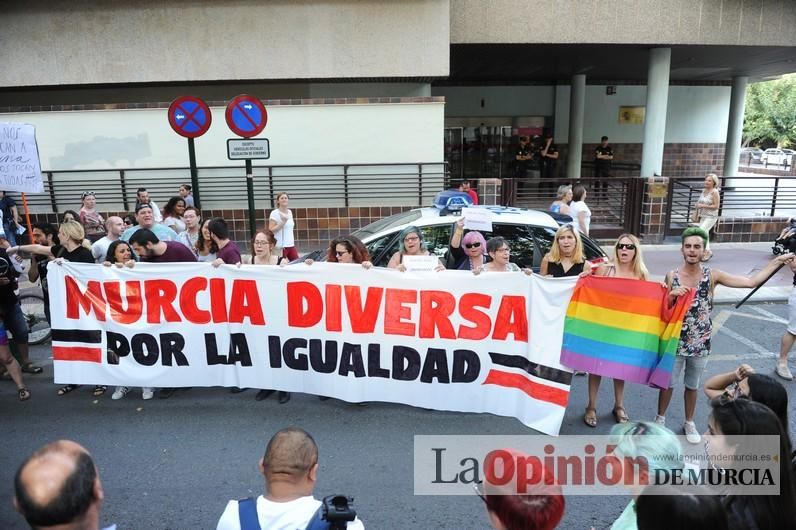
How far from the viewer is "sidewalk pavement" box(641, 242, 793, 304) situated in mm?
8571

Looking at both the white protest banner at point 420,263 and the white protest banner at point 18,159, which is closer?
the white protest banner at point 420,263

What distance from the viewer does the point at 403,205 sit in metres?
12.7

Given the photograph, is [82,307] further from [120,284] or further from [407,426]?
[407,426]

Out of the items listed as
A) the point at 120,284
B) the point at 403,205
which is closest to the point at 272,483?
the point at 120,284

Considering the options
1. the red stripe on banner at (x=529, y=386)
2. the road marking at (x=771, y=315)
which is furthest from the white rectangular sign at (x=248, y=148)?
the road marking at (x=771, y=315)

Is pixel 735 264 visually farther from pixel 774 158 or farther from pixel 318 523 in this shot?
pixel 774 158

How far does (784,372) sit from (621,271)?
259cm

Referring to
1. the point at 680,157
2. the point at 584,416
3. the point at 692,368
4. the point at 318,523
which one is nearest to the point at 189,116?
the point at 584,416

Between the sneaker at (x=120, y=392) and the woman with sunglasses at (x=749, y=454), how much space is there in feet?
16.9

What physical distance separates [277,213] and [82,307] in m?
3.71

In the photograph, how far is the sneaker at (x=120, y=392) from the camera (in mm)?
5520

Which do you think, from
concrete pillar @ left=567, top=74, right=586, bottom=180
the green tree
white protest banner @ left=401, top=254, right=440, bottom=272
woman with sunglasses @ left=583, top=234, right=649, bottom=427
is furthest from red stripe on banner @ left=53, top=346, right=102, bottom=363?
the green tree

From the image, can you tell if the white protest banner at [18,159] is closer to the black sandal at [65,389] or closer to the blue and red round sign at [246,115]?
the blue and red round sign at [246,115]

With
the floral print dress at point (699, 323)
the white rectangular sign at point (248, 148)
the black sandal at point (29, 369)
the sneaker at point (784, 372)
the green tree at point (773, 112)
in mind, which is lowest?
the black sandal at point (29, 369)
